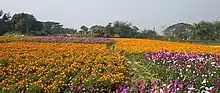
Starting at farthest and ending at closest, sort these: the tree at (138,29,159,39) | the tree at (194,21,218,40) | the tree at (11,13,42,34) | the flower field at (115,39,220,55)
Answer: the tree at (11,13,42,34), the tree at (194,21,218,40), the tree at (138,29,159,39), the flower field at (115,39,220,55)

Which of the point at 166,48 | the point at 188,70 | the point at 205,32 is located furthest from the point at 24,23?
the point at 188,70

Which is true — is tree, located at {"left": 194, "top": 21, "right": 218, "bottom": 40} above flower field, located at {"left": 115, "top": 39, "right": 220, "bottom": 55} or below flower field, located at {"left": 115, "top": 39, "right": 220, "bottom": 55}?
above

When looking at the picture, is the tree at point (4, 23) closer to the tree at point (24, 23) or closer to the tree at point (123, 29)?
the tree at point (24, 23)

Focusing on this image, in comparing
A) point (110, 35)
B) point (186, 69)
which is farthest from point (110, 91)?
point (110, 35)

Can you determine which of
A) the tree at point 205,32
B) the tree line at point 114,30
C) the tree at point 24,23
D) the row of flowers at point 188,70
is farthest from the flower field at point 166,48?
the tree at point 24,23

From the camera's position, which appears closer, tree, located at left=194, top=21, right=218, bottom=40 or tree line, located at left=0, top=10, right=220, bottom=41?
tree line, located at left=0, top=10, right=220, bottom=41

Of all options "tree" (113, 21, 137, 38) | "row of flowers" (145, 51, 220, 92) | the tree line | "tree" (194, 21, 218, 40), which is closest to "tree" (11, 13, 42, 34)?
the tree line

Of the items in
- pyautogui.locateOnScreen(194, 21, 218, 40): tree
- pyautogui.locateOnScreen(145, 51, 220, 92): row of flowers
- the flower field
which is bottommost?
the flower field

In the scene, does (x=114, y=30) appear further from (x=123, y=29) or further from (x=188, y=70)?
(x=188, y=70)

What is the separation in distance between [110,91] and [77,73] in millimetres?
1602

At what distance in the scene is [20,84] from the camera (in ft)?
24.6

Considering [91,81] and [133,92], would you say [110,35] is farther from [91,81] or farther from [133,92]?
[133,92]

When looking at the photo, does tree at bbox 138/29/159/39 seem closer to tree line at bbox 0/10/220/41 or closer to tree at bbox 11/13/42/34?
tree line at bbox 0/10/220/41

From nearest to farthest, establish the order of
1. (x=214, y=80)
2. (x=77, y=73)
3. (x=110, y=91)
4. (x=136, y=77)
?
(x=214, y=80) < (x=110, y=91) < (x=77, y=73) < (x=136, y=77)
